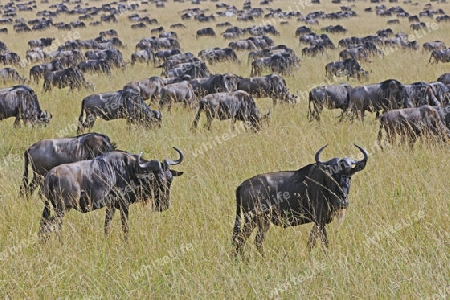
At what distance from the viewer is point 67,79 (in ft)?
51.7

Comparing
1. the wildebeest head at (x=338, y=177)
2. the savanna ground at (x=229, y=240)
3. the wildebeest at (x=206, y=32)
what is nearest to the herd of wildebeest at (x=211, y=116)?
the wildebeest head at (x=338, y=177)

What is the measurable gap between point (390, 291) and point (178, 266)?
5.93 ft

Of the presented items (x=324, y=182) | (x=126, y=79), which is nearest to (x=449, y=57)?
(x=126, y=79)

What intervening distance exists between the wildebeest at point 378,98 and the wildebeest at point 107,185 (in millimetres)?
6600

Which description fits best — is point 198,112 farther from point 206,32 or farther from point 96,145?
point 206,32

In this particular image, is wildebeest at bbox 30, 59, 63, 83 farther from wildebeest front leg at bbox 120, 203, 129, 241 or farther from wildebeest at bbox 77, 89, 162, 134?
wildebeest front leg at bbox 120, 203, 129, 241

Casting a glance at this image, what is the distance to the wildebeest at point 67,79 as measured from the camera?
51.2ft

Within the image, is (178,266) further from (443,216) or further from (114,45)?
(114,45)

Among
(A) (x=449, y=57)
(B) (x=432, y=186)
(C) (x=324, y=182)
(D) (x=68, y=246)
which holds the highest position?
(C) (x=324, y=182)

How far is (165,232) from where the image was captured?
550cm

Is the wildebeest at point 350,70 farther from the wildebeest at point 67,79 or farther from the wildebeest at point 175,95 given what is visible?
the wildebeest at point 67,79

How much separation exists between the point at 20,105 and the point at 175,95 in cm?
387

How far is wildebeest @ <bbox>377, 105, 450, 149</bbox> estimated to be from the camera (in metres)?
8.42

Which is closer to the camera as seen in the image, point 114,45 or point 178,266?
point 178,266
